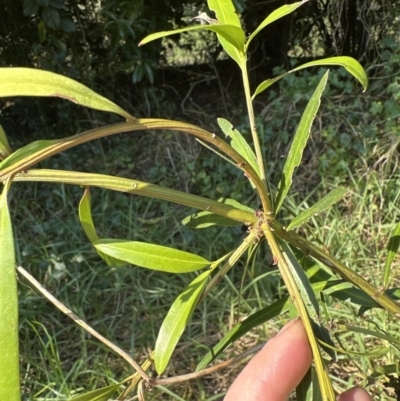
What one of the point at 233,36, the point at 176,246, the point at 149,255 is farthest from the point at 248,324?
the point at 176,246

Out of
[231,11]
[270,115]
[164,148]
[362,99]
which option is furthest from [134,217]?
[231,11]

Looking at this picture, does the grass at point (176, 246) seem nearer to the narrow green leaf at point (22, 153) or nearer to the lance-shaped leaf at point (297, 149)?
the lance-shaped leaf at point (297, 149)

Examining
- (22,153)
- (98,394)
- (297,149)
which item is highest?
(22,153)

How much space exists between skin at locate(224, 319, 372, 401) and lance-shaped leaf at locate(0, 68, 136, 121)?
1.08ft

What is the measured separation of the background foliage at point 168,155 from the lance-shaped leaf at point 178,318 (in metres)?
0.88

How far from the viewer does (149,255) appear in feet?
1.67

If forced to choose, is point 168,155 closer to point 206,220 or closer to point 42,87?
point 206,220

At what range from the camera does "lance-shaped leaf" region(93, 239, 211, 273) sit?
50 cm

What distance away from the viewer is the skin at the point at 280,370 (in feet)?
1.81

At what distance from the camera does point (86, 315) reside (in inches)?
62.4

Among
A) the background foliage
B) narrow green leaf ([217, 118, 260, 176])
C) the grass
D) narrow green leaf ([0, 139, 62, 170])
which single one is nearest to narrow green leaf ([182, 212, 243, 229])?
narrow green leaf ([217, 118, 260, 176])

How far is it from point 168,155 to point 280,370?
60.5 inches

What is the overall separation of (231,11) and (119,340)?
114 cm

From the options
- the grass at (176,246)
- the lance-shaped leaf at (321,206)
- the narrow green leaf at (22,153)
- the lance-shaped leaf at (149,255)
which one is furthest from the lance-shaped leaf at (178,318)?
the grass at (176,246)
